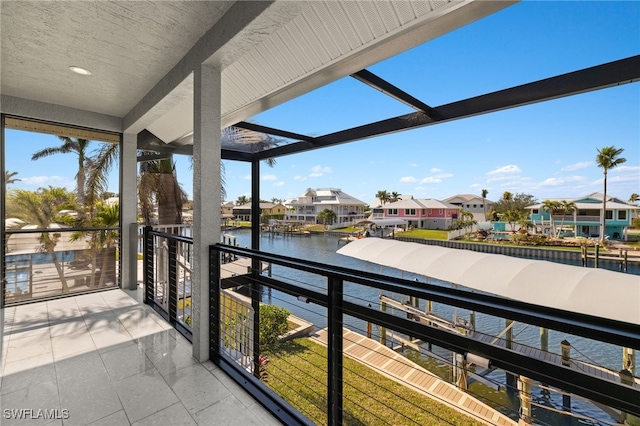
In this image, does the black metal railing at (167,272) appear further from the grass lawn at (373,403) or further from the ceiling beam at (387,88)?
the ceiling beam at (387,88)

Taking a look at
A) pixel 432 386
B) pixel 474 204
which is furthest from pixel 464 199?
pixel 432 386

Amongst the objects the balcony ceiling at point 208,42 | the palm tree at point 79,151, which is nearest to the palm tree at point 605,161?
the balcony ceiling at point 208,42

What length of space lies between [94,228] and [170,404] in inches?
137

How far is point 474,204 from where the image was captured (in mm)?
13555

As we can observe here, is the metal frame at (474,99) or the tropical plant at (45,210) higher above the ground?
the metal frame at (474,99)

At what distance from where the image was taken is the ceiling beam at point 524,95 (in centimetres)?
181

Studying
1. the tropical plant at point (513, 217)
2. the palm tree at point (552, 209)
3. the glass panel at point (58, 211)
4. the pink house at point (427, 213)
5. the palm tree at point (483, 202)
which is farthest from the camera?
the palm tree at point (483, 202)

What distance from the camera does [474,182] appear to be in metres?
15.5

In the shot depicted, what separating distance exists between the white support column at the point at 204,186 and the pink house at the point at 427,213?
10939 millimetres

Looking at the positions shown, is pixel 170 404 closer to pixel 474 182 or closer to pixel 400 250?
pixel 400 250

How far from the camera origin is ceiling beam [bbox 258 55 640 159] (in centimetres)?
181

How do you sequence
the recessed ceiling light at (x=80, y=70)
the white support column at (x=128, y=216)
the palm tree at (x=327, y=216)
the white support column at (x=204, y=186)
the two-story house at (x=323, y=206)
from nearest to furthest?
the white support column at (x=204, y=186) < the recessed ceiling light at (x=80, y=70) < the white support column at (x=128, y=216) < the palm tree at (x=327, y=216) < the two-story house at (x=323, y=206)

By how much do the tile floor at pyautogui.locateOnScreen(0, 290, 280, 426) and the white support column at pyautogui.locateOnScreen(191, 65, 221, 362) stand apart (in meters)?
0.36

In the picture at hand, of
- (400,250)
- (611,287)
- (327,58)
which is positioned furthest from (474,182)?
(327,58)
